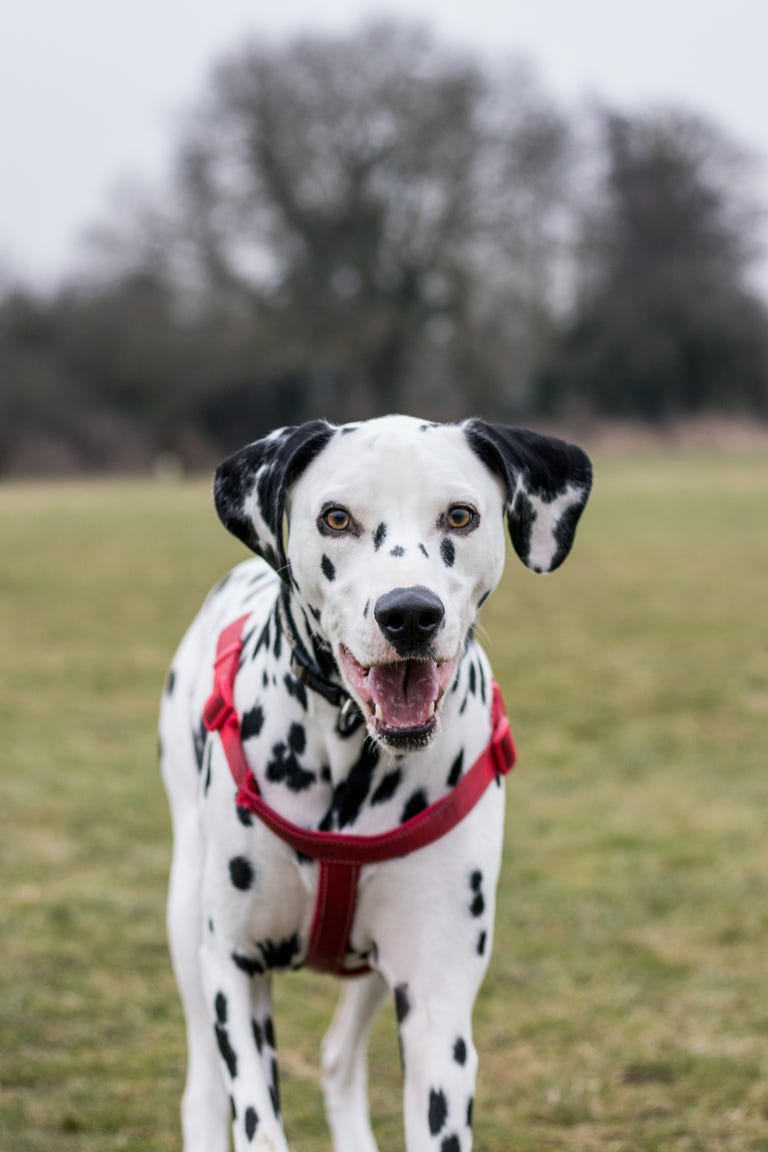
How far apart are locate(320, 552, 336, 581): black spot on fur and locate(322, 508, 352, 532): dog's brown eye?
6cm

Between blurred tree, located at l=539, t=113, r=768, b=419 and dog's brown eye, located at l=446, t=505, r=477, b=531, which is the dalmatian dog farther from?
blurred tree, located at l=539, t=113, r=768, b=419

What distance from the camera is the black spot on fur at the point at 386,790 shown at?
10.3ft

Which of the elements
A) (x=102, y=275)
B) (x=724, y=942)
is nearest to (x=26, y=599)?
(x=724, y=942)

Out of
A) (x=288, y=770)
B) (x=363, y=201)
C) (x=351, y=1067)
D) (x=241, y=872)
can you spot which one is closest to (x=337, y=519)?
(x=288, y=770)

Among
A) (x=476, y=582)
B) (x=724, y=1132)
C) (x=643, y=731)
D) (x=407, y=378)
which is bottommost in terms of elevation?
(x=724, y=1132)

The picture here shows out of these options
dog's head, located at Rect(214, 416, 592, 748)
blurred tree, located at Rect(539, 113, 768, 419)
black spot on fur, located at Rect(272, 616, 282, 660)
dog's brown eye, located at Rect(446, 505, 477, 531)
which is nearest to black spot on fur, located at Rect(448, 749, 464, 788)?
dog's head, located at Rect(214, 416, 592, 748)

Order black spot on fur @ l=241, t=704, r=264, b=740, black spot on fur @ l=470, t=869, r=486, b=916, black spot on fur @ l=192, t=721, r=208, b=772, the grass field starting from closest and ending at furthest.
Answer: black spot on fur @ l=470, t=869, r=486, b=916, black spot on fur @ l=241, t=704, r=264, b=740, black spot on fur @ l=192, t=721, r=208, b=772, the grass field

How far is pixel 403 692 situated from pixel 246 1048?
0.89 meters

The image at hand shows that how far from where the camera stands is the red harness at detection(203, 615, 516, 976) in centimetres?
307

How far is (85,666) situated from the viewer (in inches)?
494

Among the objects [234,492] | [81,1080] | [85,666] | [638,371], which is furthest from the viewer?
[638,371]

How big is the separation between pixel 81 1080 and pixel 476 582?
8.11ft

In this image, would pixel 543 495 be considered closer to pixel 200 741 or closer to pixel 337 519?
pixel 337 519

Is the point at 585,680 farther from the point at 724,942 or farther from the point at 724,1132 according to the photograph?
the point at 724,1132
